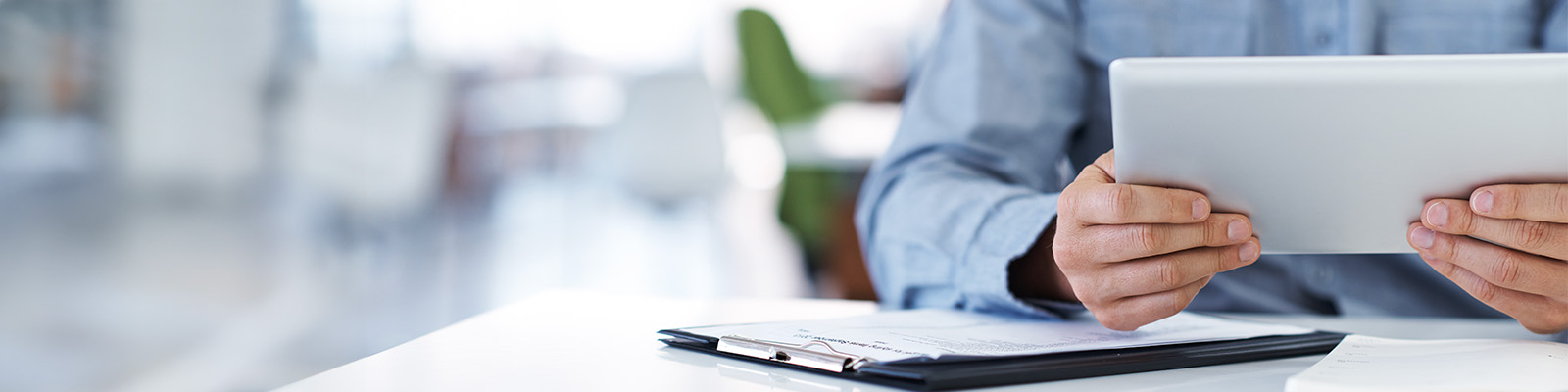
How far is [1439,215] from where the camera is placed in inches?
17.4

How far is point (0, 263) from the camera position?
1299 millimetres

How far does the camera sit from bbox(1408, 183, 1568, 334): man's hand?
429 mm

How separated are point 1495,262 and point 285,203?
58.6 inches

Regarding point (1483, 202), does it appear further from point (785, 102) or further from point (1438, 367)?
point (785, 102)

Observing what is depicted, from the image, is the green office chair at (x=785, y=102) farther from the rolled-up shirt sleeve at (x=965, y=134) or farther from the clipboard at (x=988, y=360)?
the clipboard at (x=988, y=360)

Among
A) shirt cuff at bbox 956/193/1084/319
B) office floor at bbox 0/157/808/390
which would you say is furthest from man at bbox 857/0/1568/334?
office floor at bbox 0/157/808/390

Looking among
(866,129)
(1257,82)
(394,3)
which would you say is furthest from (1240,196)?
(394,3)

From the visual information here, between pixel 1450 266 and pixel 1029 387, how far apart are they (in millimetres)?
244

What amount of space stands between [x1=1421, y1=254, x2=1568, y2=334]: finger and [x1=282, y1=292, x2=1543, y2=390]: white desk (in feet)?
0.25

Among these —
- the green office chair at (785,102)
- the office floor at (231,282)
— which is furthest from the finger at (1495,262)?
the green office chair at (785,102)

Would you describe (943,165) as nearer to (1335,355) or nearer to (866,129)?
(1335,355)

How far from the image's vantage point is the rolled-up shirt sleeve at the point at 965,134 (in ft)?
2.32

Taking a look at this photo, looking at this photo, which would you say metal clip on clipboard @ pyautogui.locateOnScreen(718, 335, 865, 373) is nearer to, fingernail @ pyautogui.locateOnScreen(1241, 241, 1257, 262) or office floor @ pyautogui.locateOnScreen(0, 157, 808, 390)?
fingernail @ pyautogui.locateOnScreen(1241, 241, 1257, 262)

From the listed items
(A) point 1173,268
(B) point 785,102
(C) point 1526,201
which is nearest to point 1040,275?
(A) point 1173,268
